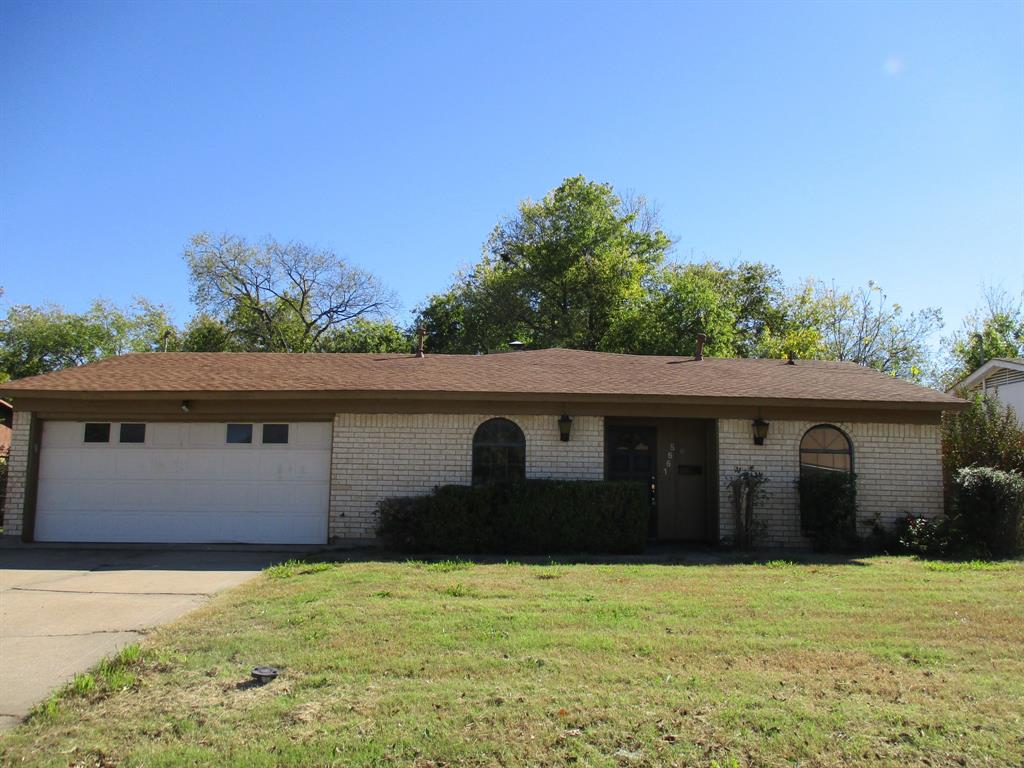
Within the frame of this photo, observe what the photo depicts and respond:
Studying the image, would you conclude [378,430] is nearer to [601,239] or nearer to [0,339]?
[601,239]

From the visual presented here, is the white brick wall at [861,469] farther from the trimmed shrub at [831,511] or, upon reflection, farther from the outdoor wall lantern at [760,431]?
the trimmed shrub at [831,511]

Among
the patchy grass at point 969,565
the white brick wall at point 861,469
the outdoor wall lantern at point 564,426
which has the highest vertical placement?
the outdoor wall lantern at point 564,426

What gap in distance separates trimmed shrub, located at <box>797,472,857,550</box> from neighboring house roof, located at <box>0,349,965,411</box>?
128 cm

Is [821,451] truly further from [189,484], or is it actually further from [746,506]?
[189,484]

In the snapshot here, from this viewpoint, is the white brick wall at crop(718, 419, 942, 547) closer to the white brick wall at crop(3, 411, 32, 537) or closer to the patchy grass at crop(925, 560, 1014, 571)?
the patchy grass at crop(925, 560, 1014, 571)

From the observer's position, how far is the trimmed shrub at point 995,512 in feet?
37.5

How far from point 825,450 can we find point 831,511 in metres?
1.34

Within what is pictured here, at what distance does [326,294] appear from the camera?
138ft

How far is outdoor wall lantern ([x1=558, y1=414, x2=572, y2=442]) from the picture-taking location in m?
12.6

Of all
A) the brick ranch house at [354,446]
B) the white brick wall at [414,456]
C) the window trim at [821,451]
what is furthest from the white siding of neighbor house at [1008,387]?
the white brick wall at [414,456]

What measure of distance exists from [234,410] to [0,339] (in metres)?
43.3

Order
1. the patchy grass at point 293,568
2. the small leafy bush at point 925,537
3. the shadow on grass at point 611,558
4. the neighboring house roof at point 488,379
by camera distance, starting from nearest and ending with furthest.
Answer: the patchy grass at point 293,568, the shadow on grass at point 611,558, the small leafy bush at point 925,537, the neighboring house roof at point 488,379

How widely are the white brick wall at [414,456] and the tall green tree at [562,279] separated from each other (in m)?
19.8

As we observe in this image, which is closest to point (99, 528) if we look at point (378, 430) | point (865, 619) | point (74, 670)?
point (378, 430)
